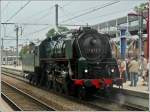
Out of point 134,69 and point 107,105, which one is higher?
point 134,69

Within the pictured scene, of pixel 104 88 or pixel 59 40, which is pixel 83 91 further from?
pixel 59 40

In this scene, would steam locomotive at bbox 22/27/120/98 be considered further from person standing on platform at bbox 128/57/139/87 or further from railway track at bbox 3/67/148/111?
person standing on platform at bbox 128/57/139/87

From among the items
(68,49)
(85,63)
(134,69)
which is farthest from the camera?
(134,69)

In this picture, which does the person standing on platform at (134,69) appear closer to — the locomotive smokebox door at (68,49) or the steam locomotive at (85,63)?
the steam locomotive at (85,63)

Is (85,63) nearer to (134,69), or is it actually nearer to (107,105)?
(107,105)

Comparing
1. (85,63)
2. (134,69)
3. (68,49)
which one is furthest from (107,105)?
(134,69)

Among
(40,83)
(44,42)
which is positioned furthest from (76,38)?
(40,83)

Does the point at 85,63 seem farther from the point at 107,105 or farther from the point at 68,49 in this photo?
the point at 107,105

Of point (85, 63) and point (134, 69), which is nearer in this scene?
point (85, 63)

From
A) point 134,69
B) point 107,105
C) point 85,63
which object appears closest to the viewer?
point 107,105

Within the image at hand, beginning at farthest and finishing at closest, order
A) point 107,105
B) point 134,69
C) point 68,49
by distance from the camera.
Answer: point 134,69, point 68,49, point 107,105

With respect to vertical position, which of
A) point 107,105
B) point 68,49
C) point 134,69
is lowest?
point 107,105

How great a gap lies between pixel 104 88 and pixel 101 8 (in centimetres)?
265

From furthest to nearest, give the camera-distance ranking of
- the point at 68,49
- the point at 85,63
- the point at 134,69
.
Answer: the point at 134,69, the point at 68,49, the point at 85,63
